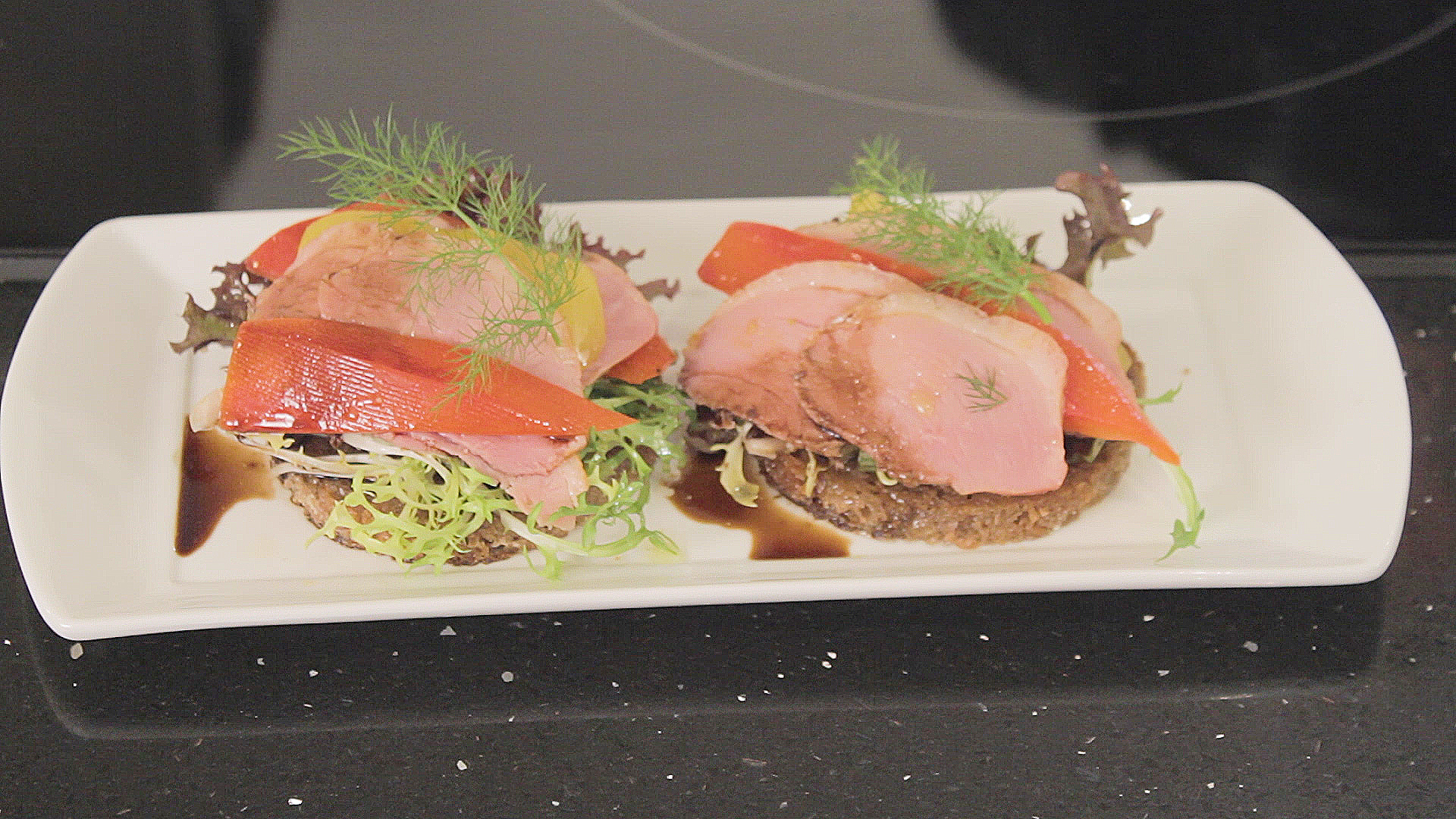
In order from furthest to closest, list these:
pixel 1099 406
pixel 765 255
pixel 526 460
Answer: pixel 765 255, pixel 1099 406, pixel 526 460

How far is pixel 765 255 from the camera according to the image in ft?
10.3

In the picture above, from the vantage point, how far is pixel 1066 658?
9.04 feet

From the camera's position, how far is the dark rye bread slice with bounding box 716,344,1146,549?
2.90 m

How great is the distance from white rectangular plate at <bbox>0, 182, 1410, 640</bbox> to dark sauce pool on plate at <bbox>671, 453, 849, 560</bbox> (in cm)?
3

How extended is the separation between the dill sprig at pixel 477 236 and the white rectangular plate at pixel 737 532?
0.38m

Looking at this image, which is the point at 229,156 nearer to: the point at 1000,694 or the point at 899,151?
the point at 899,151

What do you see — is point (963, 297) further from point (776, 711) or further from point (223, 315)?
point (223, 315)

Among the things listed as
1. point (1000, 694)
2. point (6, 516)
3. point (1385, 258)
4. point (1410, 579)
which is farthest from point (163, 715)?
point (1385, 258)

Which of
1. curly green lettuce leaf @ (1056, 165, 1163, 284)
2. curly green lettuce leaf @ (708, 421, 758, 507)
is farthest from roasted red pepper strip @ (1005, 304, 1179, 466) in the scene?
curly green lettuce leaf @ (708, 421, 758, 507)

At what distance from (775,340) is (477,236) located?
0.71 metres

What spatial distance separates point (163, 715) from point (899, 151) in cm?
270

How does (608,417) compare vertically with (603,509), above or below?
above

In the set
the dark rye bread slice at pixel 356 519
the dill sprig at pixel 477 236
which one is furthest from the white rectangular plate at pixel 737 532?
the dill sprig at pixel 477 236

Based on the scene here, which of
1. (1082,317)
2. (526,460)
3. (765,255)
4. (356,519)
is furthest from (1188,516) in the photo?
(356,519)
